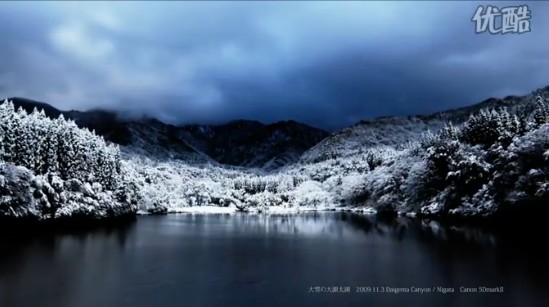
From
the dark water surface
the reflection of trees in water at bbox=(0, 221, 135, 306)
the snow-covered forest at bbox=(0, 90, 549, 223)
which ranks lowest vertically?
the dark water surface

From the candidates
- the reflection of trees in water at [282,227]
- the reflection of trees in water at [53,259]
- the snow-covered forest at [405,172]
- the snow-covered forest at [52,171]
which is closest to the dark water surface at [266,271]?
the reflection of trees in water at [53,259]

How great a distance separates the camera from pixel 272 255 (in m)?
62.0

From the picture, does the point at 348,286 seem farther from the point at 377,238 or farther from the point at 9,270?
the point at 377,238

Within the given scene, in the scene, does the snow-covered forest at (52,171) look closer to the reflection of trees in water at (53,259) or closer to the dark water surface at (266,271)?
the reflection of trees in water at (53,259)

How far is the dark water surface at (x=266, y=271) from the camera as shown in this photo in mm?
36688

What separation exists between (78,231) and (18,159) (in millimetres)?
27379

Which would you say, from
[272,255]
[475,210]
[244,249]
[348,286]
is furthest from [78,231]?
[475,210]

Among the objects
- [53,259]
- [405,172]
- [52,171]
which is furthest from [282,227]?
[53,259]

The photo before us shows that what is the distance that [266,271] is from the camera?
49.5 meters

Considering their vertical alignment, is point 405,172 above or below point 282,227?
above

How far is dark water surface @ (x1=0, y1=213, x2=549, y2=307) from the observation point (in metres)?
36.7

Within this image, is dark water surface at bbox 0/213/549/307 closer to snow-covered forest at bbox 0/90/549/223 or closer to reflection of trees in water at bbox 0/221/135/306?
reflection of trees in water at bbox 0/221/135/306

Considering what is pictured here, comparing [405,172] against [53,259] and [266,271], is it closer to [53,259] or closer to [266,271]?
[266,271]

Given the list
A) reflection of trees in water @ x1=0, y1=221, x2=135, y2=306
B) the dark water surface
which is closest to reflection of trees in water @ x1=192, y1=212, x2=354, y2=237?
the dark water surface
